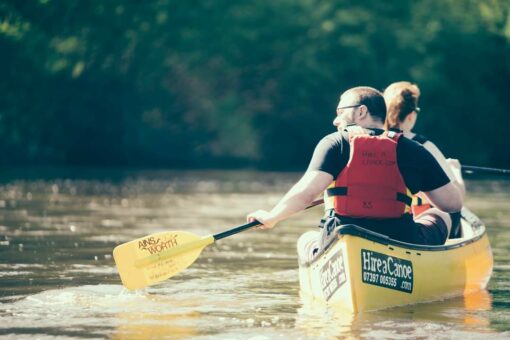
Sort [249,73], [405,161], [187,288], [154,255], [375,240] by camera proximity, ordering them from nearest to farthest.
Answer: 1. [375,240]
2. [405,161]
3. [154,255]
4. [187,288]
5. [249,73]

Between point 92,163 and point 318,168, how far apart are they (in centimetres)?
2602

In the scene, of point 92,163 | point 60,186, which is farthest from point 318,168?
point 92,163

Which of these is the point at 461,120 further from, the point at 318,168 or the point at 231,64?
the point at 318,168

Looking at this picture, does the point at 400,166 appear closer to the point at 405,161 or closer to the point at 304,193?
the point at 405,161

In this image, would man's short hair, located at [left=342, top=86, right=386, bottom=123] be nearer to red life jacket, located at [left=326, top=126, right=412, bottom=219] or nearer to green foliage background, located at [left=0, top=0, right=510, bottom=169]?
red life jacket, located at [left=326, top=126, right=412, bottom=219]

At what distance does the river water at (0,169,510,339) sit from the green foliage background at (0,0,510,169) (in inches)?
684

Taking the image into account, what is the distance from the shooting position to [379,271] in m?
6.09

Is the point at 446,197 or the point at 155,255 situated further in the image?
the point at 155,255

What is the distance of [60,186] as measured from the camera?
19703 millimetres

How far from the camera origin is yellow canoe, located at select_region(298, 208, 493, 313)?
597 cm

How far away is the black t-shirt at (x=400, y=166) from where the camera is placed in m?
→ 6.10

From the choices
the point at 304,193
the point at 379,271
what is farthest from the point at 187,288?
the point at 379,271

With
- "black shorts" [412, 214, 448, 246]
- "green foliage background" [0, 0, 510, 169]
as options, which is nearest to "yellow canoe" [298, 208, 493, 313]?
"black shorts" [412, 214, 448, 246]

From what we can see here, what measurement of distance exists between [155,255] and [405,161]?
1.75 meters
